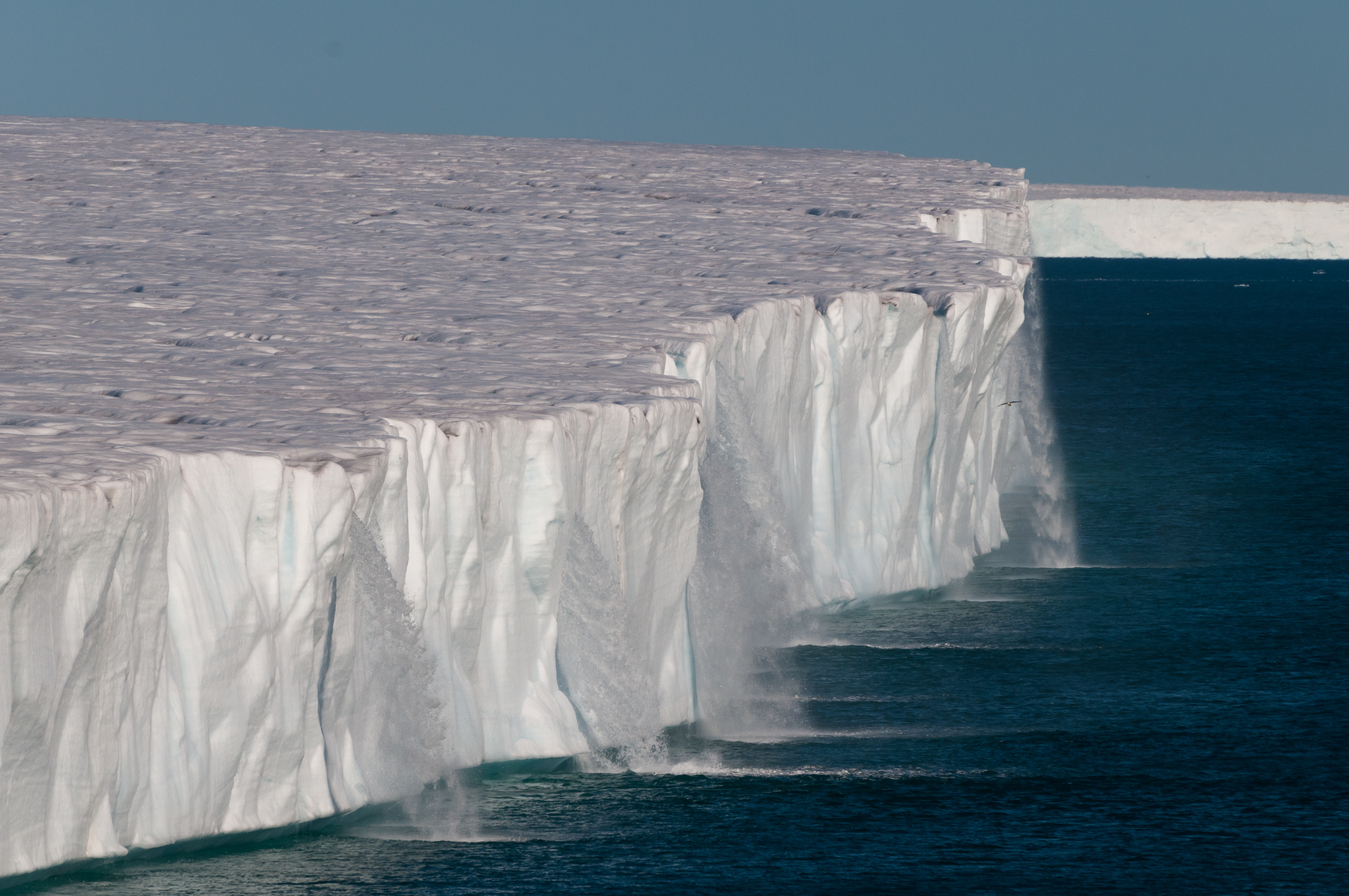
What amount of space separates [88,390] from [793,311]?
7.55 metres

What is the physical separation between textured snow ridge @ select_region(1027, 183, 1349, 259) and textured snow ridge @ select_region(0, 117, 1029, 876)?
279ft

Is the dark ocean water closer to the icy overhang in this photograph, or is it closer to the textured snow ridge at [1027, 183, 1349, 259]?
the icy overhang

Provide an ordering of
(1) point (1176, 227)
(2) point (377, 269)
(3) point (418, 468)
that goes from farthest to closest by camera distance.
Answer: (1) point (1176, 227) → (2) point (377, 269) → (3) point (418, 468)

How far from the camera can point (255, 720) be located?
Answer: 34.1ft

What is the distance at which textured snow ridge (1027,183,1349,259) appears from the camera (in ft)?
356

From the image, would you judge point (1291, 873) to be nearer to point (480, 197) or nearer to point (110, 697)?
point (110, 697)

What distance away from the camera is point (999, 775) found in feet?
44.2

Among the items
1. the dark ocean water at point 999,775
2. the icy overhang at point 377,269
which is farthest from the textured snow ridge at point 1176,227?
the dark ocean water at point 999,775

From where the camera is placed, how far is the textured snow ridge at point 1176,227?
108438 mm

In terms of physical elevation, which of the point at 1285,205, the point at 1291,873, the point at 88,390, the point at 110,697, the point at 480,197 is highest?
the point at 1285,205

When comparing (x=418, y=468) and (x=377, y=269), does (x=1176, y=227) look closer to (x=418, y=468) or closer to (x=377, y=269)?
(x=377, y=269)

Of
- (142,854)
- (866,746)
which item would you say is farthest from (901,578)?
(142,854)

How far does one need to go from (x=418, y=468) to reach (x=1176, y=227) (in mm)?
103748

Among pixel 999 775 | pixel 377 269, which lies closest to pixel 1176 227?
pixel 377 269
